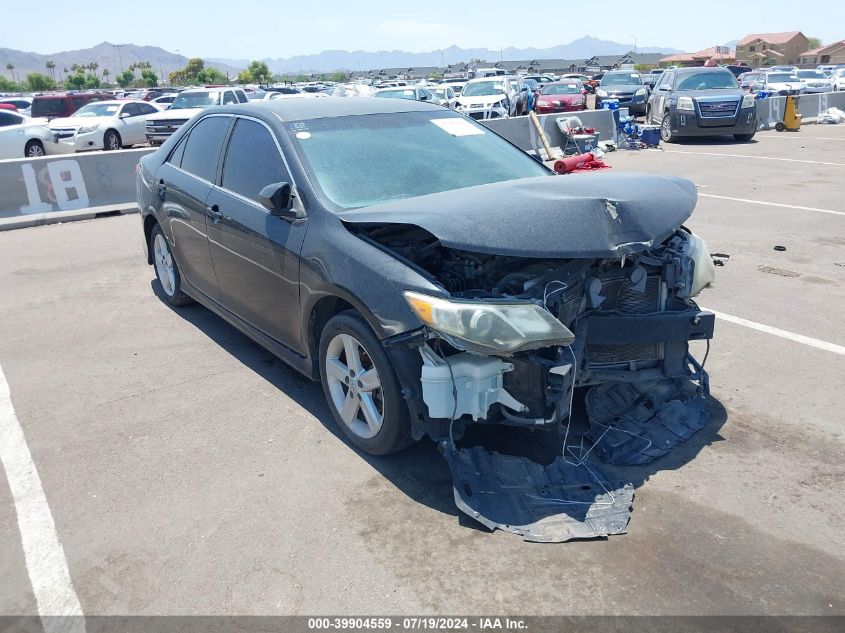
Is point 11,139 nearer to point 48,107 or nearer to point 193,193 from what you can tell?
point 48,107

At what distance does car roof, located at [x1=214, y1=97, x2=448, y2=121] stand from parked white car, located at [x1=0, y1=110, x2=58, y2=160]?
15720 mm

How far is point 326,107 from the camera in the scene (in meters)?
5.04

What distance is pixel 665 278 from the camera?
13.3 feet

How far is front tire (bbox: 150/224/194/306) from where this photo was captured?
6312 millimetres

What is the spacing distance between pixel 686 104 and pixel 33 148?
53.7ft

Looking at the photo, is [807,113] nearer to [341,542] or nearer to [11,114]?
Answer: [11,114]

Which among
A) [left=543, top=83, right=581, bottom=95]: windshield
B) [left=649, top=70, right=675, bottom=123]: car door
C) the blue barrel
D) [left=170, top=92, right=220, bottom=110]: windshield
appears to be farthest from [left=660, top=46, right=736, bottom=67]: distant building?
[left=170, top=92, right=220, bottom=110]: windshield

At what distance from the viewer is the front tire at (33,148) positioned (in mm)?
18875

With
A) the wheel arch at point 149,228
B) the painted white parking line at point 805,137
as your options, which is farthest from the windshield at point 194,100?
the painted white parking line at point 805,137

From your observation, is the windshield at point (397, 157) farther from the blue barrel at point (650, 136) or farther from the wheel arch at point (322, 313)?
the blue barrel at point (650, 136)

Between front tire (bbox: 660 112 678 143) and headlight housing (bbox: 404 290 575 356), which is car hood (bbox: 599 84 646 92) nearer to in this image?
front tire (bbox: 660 112 678 143)

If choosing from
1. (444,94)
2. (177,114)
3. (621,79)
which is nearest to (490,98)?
(444,94)

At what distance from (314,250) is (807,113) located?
24411mm

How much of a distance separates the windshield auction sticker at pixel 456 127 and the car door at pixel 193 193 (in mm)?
1505
